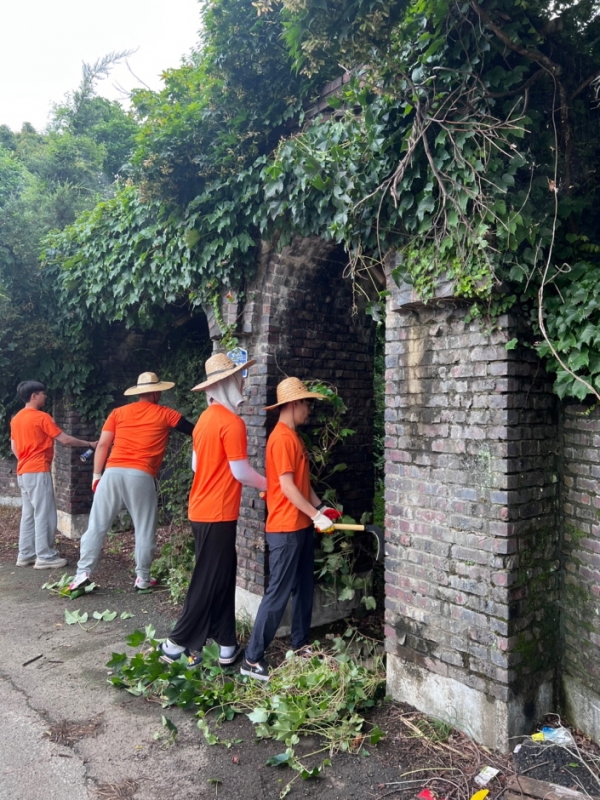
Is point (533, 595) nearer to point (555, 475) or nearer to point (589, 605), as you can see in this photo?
point (589, 605)

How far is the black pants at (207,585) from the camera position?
4055 mm

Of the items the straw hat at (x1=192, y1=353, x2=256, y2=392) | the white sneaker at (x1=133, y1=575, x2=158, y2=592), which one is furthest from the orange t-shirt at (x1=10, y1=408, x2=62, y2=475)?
the straw hat at (x1=192, y1=353, x2=256, y2=392)

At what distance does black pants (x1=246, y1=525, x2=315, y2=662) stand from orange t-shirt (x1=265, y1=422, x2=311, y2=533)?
0.07 metres

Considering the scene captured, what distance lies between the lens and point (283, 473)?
3971 mm

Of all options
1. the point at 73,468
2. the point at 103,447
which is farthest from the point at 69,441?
the point at 103,447

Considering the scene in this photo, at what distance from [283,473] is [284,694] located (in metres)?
1.36

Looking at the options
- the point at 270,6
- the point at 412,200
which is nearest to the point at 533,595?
the point at 412,200

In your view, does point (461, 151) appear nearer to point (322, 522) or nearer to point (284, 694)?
point (322, 522)

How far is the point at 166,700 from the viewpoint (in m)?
3.77

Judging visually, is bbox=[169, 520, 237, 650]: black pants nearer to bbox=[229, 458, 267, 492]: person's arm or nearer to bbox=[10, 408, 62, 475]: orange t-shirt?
bbox=[229, 458, 267, 492]: person's arm

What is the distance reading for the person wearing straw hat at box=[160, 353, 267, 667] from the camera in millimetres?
4062

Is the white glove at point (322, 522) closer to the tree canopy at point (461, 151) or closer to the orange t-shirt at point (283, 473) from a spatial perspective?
the orange t-shirt at point (283, 473)

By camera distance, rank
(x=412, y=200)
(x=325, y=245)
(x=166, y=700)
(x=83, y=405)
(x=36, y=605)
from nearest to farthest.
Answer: (x=412, y=200), (x=166, y=700), (x=325, y=245), (x=36, y=605), (x=83, y=405)

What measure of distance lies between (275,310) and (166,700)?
3034mm
